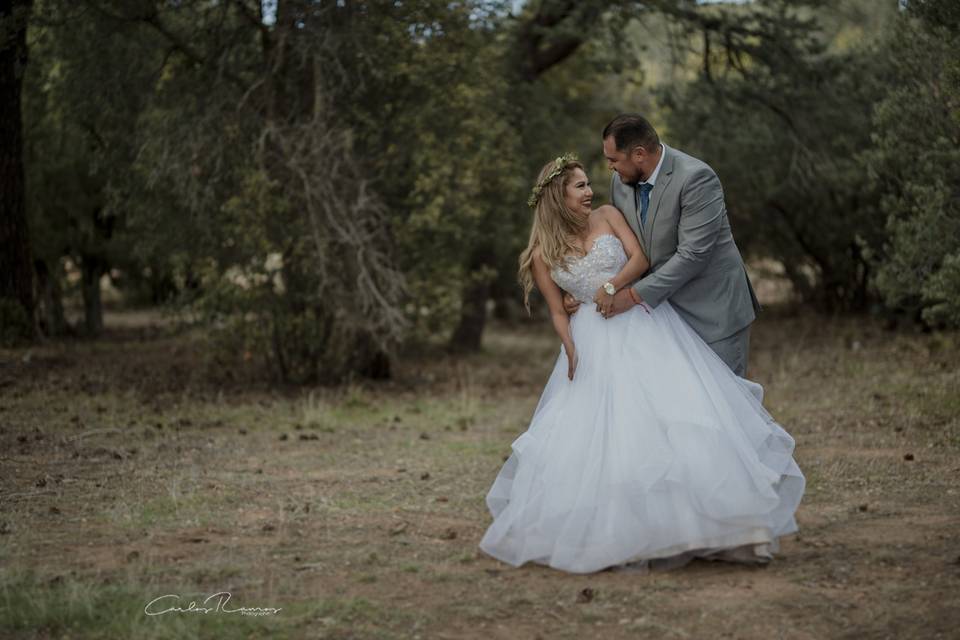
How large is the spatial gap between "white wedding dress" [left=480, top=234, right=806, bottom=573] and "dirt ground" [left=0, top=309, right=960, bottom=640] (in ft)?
0.53

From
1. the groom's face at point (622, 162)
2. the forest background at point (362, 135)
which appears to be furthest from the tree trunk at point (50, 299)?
the groom's face at point (622, 162)

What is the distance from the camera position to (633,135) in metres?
5.68

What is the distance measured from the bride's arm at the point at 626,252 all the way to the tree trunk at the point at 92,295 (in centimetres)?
1517

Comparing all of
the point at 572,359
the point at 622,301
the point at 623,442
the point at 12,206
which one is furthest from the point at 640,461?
the point at 12,206

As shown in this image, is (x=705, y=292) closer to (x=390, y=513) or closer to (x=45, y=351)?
(x=390, y=513)

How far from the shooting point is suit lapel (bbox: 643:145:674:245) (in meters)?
5.73

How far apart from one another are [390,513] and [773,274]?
1664 centimetres

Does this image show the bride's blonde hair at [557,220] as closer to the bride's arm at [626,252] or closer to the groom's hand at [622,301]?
the bride's arm at [626,252]

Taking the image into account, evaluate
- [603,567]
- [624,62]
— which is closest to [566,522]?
[603,567]

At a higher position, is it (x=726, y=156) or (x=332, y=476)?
(x=726, y=156)

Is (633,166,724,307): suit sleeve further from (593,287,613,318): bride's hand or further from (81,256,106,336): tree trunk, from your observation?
(81,256,106,336): tree trunk

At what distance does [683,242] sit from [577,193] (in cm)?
62

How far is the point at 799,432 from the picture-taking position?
29.4 ft

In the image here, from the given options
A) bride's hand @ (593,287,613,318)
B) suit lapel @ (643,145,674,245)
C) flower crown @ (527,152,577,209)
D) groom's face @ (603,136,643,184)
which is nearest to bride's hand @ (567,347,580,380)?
bride's hand @ (593,287,613,318)
